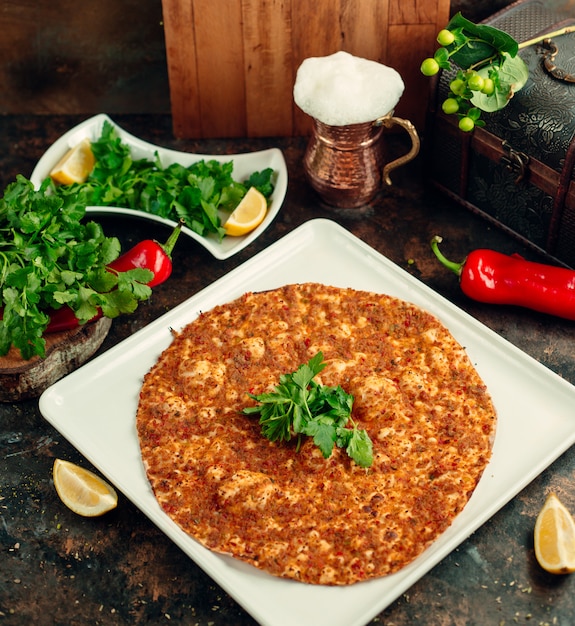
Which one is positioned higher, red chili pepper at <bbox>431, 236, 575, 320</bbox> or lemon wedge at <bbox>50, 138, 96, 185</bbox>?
lemon wedge at <bbox>50, 138, 96, 185</bbox>

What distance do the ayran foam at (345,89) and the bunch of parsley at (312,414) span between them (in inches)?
45.8

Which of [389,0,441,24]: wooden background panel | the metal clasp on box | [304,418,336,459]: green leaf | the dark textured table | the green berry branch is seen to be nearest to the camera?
the dark textured table

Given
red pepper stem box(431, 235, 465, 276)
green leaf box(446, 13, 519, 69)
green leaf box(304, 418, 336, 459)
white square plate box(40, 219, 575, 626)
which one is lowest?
white square plate box(40, 219, 575, 626)

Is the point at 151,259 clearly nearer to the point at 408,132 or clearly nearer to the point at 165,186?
the point at 165,186

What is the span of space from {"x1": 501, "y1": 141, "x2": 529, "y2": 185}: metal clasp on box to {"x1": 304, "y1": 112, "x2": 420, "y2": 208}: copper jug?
1.39 feet

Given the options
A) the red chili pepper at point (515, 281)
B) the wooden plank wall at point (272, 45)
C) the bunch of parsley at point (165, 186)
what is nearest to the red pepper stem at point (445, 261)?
the red chili pepper at point (515, 281)

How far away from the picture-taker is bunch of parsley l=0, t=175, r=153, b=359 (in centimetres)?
332

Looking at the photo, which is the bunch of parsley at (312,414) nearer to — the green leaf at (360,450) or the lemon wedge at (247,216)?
the green leaf at (360,450)

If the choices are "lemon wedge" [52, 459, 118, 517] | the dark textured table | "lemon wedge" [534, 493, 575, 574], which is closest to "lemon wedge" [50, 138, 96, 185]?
the dark textured table

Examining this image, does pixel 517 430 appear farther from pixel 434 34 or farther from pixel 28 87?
pixel 28 87

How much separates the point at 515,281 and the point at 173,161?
1.75m

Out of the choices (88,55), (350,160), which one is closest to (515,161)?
(350,160)

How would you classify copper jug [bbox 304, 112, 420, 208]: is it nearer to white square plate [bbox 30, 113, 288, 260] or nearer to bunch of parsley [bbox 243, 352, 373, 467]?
white square plate [bbox 30, 113, 288, 260]

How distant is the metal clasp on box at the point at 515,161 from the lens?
379 cm
